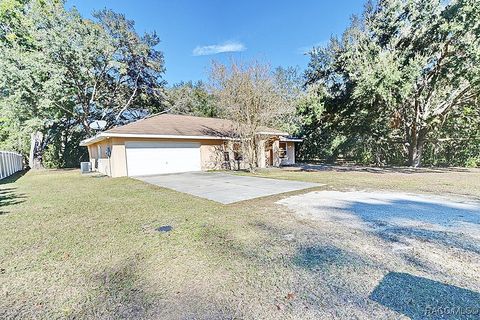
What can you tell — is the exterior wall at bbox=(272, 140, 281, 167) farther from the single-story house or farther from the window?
the window

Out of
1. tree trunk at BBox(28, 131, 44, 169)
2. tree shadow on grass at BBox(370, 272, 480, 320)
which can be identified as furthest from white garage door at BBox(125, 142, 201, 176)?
tree trunk at BBox(28, 131, 44, 169)

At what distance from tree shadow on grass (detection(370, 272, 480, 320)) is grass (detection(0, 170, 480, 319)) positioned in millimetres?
80

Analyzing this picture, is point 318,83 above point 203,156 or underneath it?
above

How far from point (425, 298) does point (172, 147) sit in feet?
44.9

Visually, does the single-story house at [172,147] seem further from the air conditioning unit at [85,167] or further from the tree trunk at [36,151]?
the tree trunk at [36,151]

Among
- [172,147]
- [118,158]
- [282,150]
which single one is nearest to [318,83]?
[282,150]

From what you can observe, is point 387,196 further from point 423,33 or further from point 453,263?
point 423,33

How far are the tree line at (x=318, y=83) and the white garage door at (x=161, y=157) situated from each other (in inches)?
131

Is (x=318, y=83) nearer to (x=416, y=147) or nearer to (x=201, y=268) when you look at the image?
(x=416, y=147)

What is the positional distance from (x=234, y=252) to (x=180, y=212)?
8.08 feet

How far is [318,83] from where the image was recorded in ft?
54.6

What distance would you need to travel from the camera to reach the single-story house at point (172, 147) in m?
13.0

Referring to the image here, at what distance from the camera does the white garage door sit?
1325 centimetres

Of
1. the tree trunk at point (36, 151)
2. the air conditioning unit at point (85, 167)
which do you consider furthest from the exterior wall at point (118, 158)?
the tree trunk at point (36, 151)
